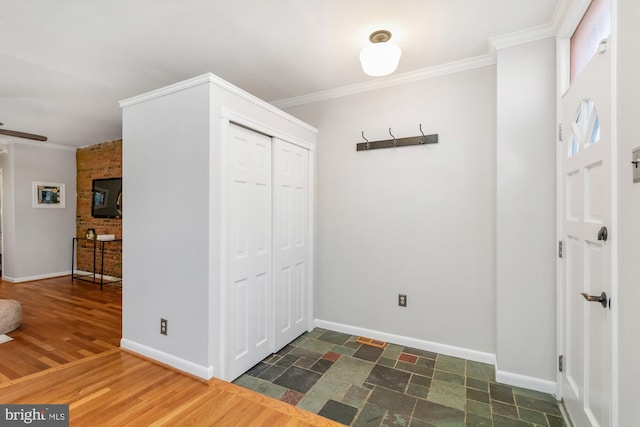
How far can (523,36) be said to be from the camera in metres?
2.22

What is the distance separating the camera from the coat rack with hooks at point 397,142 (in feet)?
9.13

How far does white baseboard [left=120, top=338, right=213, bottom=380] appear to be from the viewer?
7.11 feet

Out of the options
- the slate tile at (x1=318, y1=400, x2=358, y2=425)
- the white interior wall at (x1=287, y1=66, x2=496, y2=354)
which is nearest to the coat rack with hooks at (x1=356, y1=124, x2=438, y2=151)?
the white interior wall at (x1=287, y1=66, x2=496, y2=354)

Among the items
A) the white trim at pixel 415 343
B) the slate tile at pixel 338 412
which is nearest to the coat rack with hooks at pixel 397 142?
the white trim at pixel 415 343

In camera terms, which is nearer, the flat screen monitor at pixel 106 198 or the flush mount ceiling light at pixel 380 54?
the flush mount ceiling light at pixel 380 54

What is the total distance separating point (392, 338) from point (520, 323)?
113 cm

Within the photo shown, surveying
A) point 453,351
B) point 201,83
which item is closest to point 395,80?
A: point 201,83

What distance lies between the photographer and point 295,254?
3078 millimetres

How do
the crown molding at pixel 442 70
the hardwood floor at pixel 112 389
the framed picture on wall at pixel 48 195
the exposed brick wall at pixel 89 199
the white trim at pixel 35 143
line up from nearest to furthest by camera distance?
the hardwood floor at pixel 112 389, the crown molding at pixel 442 70, the white trim at pixel 35 143, the exposed brick wall at pixel 89 199, the framed picture on wall at pixel 48 195

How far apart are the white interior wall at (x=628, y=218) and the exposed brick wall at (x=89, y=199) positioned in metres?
6.23

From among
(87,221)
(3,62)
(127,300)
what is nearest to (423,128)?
(127,300)

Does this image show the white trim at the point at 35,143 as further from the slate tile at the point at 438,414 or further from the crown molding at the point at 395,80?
the slate tile at the point at 438,414

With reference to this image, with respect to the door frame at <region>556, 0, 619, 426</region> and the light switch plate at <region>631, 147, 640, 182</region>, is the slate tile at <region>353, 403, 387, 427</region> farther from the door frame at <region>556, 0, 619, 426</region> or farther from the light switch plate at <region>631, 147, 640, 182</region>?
the light switch plate at <region>631, 147, 640, 182</region>

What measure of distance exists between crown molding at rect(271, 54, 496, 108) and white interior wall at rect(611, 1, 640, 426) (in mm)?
1427
